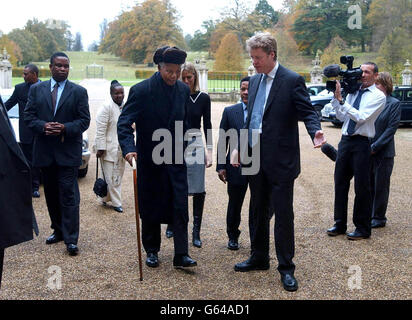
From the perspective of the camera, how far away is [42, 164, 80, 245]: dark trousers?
5430mm

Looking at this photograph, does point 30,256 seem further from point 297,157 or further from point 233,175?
point 297,157

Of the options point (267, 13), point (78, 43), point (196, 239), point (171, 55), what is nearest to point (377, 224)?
point (196, 239)

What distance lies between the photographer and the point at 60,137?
18.1 ft

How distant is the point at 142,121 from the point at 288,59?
48618 millimetres

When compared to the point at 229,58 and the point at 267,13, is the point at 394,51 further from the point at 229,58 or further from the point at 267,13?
the point at 267,13

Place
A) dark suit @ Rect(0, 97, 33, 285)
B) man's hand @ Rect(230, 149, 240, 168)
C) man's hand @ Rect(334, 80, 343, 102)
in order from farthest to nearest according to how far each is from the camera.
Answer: man's hand @ Rect(334, 80, 343, 102)
man's hand @ Rect(230, 149, 240, 168)
dark suit @ Rect(0, 97, 33, 285)

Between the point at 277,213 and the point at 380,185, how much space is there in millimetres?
2743

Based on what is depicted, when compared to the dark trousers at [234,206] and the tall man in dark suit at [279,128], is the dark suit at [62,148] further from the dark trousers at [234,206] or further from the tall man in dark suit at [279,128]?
the tall man in dark suit at [279,128]

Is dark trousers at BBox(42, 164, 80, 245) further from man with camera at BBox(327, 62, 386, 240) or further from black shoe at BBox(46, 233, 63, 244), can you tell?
man with camera at BBox(327, 62, 386, 240)

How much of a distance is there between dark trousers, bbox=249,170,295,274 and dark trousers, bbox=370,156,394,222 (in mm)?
2470

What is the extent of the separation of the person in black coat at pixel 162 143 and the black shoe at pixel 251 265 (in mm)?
476

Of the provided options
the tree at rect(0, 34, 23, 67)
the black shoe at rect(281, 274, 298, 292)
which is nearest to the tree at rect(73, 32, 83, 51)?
the tree at rect(0, 34, 23, 67)

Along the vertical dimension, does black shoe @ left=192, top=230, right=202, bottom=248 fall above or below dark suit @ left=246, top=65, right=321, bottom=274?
below

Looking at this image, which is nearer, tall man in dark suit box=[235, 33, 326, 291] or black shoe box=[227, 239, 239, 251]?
tall man in dark suit box=[235, 33, 326, 291]
